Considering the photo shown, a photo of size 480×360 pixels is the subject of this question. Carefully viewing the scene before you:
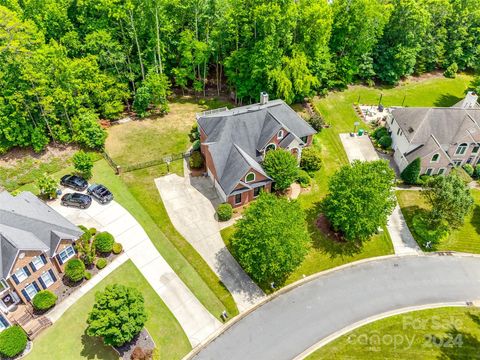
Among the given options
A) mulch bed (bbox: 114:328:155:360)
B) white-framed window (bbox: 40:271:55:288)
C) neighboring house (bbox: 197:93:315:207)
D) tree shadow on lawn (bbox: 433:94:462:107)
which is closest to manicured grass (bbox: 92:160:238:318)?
mulch bed (bbox: 114:328:155:360)

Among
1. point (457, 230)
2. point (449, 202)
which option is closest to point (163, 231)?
point (449, 202)

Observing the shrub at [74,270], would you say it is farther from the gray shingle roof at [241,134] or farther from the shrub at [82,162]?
the gray shingle roof at [241,134]

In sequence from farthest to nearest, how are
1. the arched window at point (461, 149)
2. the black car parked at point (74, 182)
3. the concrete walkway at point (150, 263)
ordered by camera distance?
1. the arched window at point (461, 149)
2. the black car parked at point (74, 182)
3. the concrete walkway at point (150, 263)

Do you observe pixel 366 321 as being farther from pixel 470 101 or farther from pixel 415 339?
pixel 470 101

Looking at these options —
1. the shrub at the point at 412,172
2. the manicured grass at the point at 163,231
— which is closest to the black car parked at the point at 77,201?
the manicured grass at the point at 163,231

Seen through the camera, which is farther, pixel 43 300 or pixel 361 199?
pixel 361 199

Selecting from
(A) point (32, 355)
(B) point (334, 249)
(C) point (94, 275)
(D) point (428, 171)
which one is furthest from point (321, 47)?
(A) point (32, 355)
